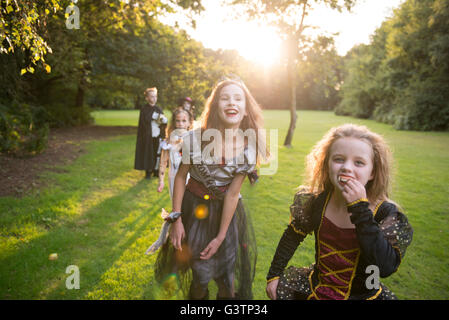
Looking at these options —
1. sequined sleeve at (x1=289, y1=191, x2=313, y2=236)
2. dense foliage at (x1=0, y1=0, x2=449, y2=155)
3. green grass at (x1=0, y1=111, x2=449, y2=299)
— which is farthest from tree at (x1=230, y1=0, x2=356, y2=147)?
sequined sleeve at (x1=289, y1=191, x2=313, y2=236)

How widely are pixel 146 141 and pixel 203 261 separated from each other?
583 centimetres

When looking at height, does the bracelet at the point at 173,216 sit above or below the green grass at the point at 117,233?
above

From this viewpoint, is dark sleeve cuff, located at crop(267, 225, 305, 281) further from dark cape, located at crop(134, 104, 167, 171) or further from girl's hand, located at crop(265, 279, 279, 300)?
dark cape, located at crop(134, 104, 167, 171)

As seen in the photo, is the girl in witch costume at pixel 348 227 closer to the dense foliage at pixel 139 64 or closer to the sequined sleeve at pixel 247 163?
the sequined sleeve at pixel 247 163

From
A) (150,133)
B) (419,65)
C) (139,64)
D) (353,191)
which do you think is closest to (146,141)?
(150,133)

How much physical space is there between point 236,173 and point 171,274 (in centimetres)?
99

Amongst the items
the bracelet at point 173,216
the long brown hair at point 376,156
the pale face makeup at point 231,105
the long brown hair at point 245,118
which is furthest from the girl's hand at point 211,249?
the long brown hair at point 376,156

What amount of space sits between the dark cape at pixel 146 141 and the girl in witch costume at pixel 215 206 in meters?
5.33

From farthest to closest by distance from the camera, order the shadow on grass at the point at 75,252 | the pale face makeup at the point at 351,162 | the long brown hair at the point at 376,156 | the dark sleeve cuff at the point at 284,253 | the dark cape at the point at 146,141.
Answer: the dark cape at the point at 146,141 < the shadow on grass at the point at 75,252 < the dark sleeve cuff at the point at 284,253 < the long brown hair at the point at 376,156 < the pale face makeup at the point at 351,162

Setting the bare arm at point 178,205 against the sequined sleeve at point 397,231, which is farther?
the bare arm at point 178,205

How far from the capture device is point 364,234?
4.90 feet

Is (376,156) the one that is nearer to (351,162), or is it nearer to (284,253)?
(351,162)

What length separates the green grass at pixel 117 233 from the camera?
3.34 metres
